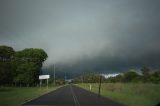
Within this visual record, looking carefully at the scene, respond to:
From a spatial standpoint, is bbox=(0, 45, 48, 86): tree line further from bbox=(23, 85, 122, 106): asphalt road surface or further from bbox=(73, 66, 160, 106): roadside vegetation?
bbox=(23, 85, 122, 106): asphalt road surface

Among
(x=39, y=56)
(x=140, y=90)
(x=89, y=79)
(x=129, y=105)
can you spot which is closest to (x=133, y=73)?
(x=89, y=79)

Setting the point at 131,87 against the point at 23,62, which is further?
the point at 23,62

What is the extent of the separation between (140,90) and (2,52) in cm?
7105

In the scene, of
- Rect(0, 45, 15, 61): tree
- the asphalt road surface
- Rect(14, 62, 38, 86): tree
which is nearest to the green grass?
the asphalt road surface

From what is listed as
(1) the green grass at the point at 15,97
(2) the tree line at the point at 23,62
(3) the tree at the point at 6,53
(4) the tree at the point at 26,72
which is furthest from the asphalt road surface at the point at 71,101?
(3) the tree at the point at 6,53

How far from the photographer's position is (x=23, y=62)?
98.9m

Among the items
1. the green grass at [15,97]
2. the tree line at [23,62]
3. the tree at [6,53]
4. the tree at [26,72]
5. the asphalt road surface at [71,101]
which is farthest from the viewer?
the tree at [6,53]

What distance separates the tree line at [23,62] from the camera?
93.9 metres

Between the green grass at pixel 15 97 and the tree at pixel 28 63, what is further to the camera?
the tree at pixel 28 63

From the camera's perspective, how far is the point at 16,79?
93.9m

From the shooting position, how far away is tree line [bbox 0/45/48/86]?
93.9m

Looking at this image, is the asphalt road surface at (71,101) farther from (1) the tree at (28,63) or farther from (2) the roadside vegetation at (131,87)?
(1) the tree at (28,63)

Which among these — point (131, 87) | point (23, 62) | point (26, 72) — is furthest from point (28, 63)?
point (131, 87)

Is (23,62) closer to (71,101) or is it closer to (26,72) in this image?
(26,72)
